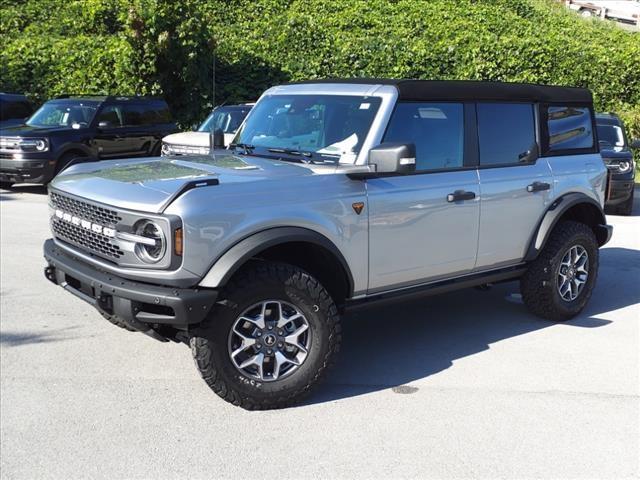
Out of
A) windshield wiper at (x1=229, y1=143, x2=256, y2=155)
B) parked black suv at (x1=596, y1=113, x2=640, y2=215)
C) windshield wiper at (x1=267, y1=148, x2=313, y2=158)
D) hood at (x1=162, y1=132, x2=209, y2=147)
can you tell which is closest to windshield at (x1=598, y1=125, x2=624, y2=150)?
parked black suv at (x1=596, y1=113, x2=640, y2=215)

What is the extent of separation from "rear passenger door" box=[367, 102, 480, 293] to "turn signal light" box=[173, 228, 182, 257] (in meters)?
1.27

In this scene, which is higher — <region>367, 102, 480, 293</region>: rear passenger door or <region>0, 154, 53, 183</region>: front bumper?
<region>367, 102, 480, 293</region>: rear passenger door

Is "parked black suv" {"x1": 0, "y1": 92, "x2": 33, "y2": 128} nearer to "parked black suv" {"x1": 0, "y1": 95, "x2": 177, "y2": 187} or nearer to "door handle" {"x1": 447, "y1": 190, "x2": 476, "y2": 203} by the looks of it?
"parked black suv" {"x1": 0, "y1": 95, "x2": 177, "y2": 187}

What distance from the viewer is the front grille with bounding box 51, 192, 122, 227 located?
3.83 meters

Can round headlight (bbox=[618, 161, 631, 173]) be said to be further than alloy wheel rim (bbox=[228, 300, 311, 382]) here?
Yes

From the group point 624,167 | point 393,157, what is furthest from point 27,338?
point 624,167

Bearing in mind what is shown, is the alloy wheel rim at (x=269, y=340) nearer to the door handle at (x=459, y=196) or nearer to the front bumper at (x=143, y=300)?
the front bumper at (x=143, y=300)

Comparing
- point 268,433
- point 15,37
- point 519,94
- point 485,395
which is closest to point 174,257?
point 268,433

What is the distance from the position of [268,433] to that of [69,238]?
5.97ft

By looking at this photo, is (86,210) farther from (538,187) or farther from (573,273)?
(573,273)

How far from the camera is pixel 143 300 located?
3613mm

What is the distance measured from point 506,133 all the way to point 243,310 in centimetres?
267

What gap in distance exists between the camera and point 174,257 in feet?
11.8

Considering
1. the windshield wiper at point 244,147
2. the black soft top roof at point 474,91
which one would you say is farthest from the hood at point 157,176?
the black soft top roof at point 474,91
